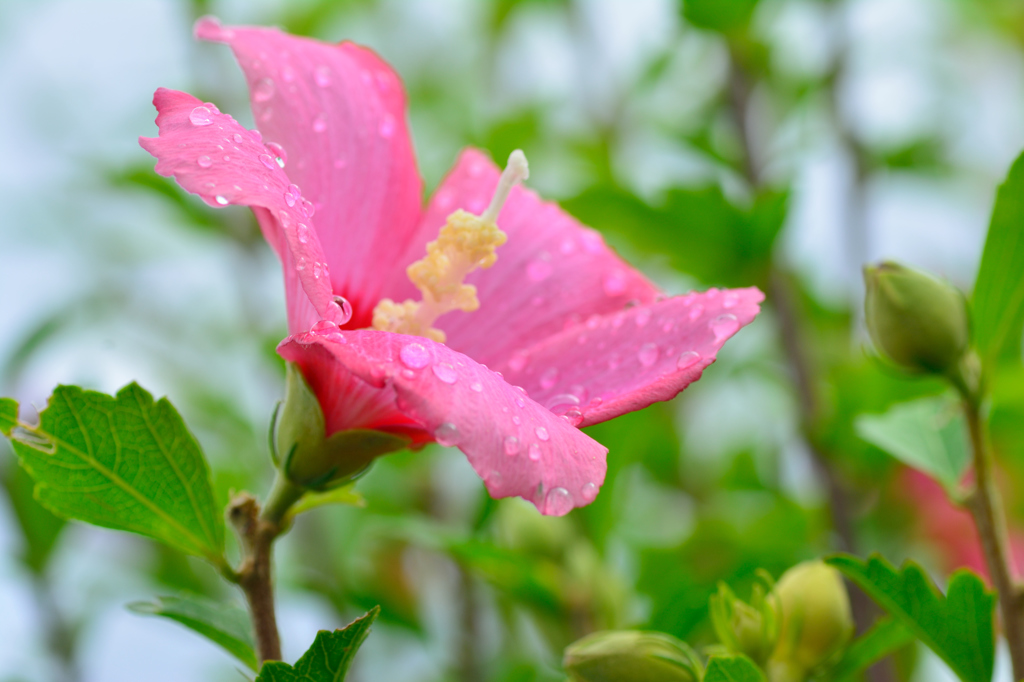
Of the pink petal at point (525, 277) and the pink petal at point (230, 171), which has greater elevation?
the pink petal at point (230, 171)

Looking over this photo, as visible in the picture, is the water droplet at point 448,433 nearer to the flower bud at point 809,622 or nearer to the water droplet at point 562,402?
the water droplet at point 562,402

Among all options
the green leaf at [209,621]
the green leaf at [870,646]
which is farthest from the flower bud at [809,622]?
the green leaf at [209,621]

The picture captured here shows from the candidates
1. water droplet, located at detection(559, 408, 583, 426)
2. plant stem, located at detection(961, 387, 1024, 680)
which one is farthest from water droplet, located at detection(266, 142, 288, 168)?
plant stem, located at detection(961, 387, 1024, 680)

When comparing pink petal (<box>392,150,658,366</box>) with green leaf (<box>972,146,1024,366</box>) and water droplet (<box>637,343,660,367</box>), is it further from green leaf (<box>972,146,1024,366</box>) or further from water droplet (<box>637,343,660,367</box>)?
green leaf (<box>972,146,1024,366</box>)

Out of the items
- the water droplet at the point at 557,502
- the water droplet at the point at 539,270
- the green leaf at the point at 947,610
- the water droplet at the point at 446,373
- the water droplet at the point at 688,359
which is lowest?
the green leaf at the point at 947,610

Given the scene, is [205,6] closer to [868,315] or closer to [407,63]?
[407,63]

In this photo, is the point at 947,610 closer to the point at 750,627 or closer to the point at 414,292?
the point at 750,627

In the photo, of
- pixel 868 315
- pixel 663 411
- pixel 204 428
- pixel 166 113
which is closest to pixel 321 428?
pixel 166 113

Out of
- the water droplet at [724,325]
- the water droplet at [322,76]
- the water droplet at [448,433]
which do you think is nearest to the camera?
the water droplet at [448,433]
